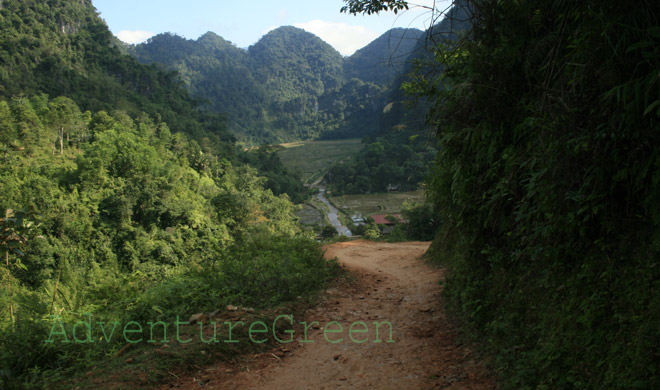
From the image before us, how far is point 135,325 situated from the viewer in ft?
12.7

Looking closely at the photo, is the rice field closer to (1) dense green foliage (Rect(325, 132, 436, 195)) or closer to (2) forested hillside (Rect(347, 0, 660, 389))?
(1) dense green foliage (Rect(325, 132, 436, 195))

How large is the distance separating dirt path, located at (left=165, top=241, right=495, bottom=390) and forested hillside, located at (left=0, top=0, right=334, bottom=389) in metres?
0.43

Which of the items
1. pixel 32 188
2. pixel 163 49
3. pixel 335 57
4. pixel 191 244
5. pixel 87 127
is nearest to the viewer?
pixel 32 188

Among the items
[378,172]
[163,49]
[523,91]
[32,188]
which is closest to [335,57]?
[163,49]

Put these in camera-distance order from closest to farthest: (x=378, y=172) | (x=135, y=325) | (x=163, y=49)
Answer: (x=135, y=325) < (x=378, y=172) < (x=163, y=49)

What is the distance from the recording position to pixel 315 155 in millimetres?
71500

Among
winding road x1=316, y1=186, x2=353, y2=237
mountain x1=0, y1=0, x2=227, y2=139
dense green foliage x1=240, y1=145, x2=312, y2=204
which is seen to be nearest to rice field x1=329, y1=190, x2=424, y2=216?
winding road x1=316, y1=186, x2=353, y2=237

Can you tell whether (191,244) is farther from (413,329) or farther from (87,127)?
(413,329)

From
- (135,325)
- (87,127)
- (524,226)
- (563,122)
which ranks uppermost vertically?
(87,127)

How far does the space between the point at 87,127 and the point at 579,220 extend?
3081 cm

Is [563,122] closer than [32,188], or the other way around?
[563,122]

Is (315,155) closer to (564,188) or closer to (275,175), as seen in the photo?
(275,175)

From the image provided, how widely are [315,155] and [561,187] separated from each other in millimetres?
69359

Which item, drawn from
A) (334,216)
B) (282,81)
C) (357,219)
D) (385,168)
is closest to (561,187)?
(357,219)
